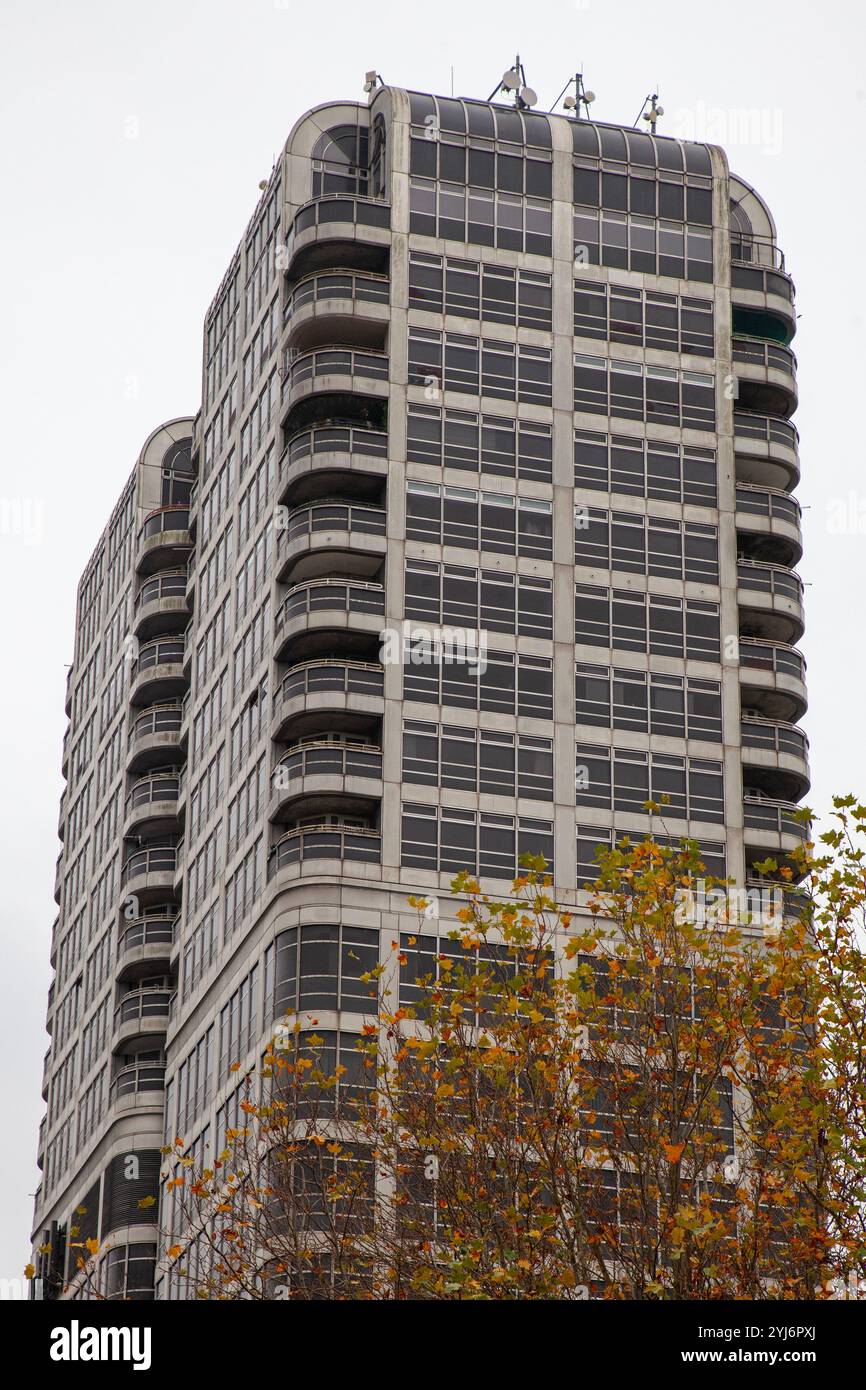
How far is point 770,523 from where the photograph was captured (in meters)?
96.5

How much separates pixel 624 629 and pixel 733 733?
5.79 m

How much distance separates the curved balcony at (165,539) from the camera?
112 meters

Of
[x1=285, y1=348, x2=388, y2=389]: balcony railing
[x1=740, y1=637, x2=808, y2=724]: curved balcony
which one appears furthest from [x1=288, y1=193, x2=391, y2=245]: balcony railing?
[x1=740, y1=637, x2=808, y2=724]: curved balcony

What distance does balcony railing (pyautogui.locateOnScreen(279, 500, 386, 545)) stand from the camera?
91.1m

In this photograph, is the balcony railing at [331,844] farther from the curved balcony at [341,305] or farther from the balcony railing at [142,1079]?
the curved balcony at [341,305]

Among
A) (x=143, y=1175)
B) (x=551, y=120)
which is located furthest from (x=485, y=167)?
(x=143, y=1175)

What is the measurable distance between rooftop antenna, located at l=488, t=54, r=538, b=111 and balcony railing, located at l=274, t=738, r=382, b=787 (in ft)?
95.1

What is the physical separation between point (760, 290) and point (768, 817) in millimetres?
23247

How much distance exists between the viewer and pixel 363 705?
289 feet

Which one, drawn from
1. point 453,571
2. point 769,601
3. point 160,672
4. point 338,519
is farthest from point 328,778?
point 160,672

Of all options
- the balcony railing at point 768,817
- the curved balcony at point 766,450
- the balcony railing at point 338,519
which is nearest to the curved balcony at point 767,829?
the balcony railing at point 768,817

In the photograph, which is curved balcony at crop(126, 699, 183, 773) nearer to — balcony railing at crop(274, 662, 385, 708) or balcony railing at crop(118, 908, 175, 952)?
balcony railing at crop(118, 908, 175, 952)
